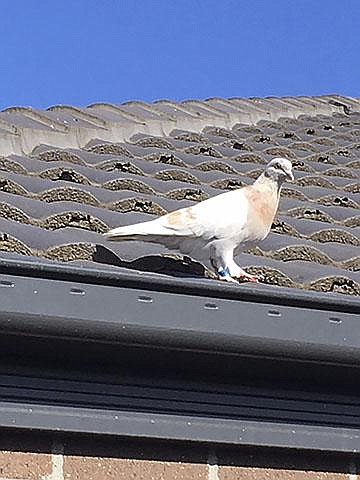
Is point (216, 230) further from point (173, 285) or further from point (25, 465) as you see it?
point (25, 465)

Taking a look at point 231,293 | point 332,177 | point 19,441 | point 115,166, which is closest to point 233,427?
point 231,293

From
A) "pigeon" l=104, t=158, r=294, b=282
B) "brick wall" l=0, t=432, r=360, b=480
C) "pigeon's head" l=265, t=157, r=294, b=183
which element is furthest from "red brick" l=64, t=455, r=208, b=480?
"pigeon's head" l=265, t=157, r=294, b=183

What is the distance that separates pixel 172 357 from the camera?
8.38ft

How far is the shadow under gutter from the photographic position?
7.92 feet

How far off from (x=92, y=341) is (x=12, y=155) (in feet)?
8.49

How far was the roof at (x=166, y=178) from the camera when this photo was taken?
3.34 metres

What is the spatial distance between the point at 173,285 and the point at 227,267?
0.52 metres

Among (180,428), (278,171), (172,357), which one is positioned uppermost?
(278,171)

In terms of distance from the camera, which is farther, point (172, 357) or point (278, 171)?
point (278, 171)

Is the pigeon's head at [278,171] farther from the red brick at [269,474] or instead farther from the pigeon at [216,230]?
the red brick at [269,474]

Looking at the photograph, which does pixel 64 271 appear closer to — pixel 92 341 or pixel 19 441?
pixel 92 341

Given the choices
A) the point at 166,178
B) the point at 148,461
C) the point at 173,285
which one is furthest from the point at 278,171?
the point at 166,178

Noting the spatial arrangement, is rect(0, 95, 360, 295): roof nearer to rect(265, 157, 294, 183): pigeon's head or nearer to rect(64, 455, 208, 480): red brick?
rect(265, 157, 294, 183): pigeon's head

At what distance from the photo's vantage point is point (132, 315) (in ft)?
8.02
